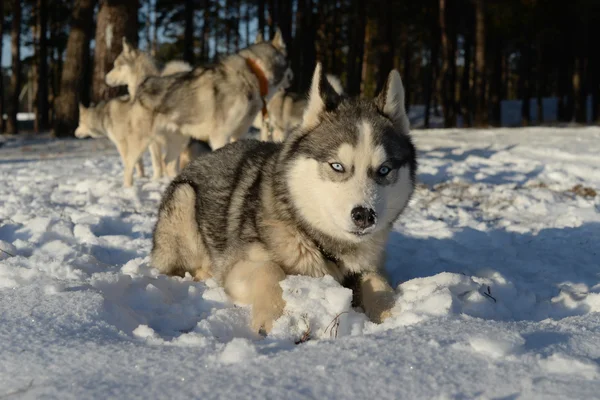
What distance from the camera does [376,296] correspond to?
3416 mm

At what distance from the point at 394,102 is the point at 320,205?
3.07 ft

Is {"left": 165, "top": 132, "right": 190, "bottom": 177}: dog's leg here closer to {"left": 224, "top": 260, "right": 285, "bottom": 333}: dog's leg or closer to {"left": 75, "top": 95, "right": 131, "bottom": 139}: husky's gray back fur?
{"left": 75, "top": 95, "right": 131, "bottom": 139}: husky's gray back fur

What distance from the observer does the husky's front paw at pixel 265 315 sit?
307 centimetres

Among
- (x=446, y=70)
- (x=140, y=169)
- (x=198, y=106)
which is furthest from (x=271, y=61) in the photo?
(x=446, y=70)

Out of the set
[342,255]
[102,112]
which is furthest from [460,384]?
[102,112]

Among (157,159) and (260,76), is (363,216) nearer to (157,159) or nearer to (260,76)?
(260,76)

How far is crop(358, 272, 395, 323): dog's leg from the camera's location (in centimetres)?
329

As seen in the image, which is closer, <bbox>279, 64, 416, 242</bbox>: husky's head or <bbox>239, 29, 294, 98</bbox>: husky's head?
<bbox>279, 64, 416, 242</bbox>: husky's head

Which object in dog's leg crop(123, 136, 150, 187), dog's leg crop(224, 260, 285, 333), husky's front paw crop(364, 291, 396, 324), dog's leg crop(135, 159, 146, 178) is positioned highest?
dog's leg crop(123, 136, 150, 187)

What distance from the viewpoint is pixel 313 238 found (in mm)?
3568

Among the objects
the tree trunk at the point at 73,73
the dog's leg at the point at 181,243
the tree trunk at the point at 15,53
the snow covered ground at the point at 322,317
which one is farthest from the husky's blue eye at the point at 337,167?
the tree trunk at the point at 15,53

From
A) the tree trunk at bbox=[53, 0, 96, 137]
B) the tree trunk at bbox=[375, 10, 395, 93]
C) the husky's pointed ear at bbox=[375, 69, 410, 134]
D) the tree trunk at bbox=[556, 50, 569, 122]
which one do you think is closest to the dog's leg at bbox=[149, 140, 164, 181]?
the husky's pointed ear at bbox=[375, 69, 410, 134]

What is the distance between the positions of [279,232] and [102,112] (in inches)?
315

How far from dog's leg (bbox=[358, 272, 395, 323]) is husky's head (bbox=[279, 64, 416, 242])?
1.04 ft
